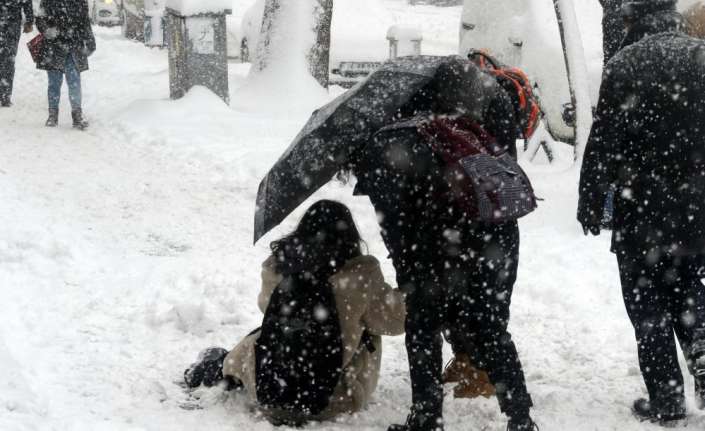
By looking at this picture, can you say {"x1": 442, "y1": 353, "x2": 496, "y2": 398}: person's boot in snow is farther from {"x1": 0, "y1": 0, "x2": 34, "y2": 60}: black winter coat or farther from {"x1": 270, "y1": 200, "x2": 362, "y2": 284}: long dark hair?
{"x1": 0, "y1": 0, "x2": 34, "y2": 60}: black winter coat

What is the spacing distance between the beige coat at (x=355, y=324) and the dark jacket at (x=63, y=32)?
7.02 meters

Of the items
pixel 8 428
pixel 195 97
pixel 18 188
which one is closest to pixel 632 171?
pixel 8 428

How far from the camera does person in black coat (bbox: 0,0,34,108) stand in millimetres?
11617

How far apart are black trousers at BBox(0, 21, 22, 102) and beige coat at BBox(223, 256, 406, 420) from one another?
8756 millimetres

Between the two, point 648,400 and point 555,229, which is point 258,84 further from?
point 648,400

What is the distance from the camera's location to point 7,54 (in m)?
11.6

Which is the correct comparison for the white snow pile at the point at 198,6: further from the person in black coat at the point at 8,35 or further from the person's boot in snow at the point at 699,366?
the person's boot in snow at the point at 699,366

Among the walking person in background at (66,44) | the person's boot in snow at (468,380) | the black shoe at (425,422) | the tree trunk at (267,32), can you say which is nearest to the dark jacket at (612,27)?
the person's boot in snow at (468,380)

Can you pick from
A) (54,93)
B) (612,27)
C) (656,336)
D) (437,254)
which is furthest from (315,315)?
(54,93)

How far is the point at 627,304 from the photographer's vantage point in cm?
404

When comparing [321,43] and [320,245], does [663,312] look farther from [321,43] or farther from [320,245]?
[321,43]

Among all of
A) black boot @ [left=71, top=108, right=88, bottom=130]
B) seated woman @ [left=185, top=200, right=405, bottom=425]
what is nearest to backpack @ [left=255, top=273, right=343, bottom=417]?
seated woman @ [left=185, top=200, right=405, bottom=425]

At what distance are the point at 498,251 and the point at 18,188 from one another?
5053 mm

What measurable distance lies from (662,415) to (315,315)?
4.93 feet
